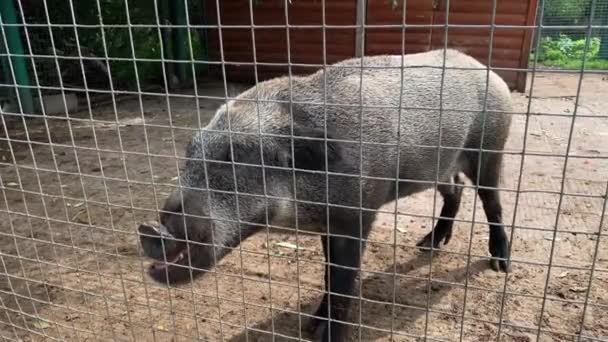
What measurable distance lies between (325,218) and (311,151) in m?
0.41

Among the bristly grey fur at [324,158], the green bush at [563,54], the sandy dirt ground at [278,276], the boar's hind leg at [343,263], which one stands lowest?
the green bush at [563,54]

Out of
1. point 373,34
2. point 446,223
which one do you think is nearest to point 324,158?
point 446,223

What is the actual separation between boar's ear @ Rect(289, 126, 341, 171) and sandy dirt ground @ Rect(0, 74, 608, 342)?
1.40ft

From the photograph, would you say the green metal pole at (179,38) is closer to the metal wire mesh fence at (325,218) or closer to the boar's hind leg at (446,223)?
the metal wire mesh fence at (325,218)

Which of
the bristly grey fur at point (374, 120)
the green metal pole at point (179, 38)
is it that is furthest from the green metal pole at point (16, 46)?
the bristly grey fur at point (374, 120)

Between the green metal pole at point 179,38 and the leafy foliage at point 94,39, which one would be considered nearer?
the leafy foliage at point 94,39

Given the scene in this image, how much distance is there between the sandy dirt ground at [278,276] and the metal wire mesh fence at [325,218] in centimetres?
2

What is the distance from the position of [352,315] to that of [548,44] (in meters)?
12.1

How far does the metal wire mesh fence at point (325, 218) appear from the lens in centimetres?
184

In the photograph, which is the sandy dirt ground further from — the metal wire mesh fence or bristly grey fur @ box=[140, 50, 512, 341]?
bristly grey fur @ box=[140, 50, 512, 341]

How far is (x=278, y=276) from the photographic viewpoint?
321cm

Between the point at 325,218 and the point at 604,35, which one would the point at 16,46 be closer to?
the point at 325,218

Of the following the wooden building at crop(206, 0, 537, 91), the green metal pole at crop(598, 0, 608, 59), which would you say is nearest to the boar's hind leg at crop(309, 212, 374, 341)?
the wooden building at crop(206, 0, 537, 91)

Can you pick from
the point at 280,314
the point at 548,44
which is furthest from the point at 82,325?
the point at 548,44
